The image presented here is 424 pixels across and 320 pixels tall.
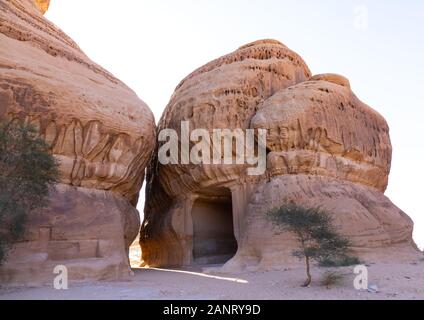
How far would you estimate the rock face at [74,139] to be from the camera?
12656mm

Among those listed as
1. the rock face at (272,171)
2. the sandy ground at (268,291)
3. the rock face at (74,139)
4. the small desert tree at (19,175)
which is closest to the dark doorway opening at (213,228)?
the rock face at (272,171)

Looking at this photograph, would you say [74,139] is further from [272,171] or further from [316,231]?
[316,231]

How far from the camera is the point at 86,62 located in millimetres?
16938

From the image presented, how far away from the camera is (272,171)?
55.3ft

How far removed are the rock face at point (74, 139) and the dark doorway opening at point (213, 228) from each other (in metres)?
4.21

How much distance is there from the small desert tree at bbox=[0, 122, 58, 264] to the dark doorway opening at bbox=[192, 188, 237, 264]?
10.3 meters

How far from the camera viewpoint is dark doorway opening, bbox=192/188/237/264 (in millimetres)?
20484

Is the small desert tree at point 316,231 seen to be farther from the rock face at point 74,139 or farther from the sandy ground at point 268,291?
the rock face at point 74,139

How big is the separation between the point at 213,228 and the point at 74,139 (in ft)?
32.3

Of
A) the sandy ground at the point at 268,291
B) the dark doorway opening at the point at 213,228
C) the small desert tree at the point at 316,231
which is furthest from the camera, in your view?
the dark doorway opening at the point at 213,228

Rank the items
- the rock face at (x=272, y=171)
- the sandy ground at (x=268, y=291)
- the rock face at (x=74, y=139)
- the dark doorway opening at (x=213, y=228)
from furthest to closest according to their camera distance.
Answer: the dark doorway opening at (x=213, y=228), the rock face at (x=272, y=171), the rock face at (x=74, y=139), the sandy ground at (x=268, y=291)

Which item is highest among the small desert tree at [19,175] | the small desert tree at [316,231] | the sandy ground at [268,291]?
the small desert tree at [19,175]

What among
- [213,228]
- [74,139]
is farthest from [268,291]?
[213,228]

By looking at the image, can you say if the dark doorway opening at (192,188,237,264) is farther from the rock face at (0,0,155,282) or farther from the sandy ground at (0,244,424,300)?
the sandy ground at (0,244,424,300)
